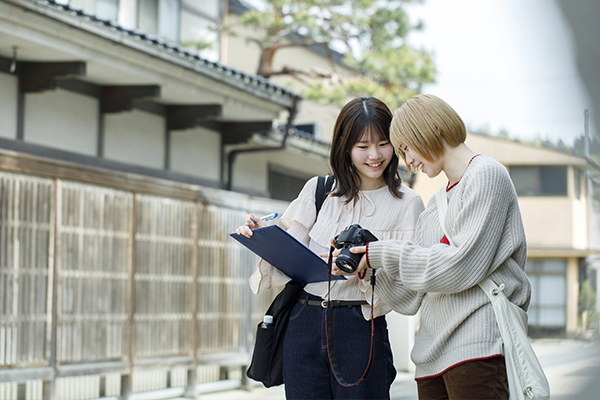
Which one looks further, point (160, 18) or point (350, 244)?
point (160, 18)

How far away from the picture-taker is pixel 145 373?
23.9 ft

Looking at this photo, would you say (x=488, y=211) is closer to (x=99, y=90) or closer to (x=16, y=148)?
(x=16, y=148)

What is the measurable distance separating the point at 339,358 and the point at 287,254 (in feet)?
1.34

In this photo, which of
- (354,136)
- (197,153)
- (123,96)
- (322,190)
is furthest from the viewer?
(197,153)

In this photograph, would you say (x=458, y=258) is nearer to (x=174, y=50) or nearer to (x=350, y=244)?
(x=350, y=244)

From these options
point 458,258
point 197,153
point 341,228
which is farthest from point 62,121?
point 458,258

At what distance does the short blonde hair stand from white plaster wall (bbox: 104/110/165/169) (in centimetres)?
585

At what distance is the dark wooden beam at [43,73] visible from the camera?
609cm

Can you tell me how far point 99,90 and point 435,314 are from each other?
6029 mm

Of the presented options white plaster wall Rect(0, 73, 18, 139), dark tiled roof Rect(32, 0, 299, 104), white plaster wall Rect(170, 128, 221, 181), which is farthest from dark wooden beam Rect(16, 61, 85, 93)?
white plaster wall Rect(170, 128, 221, 181)

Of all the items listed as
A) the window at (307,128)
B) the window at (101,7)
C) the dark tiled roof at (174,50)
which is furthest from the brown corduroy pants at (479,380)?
the window at (307,128)

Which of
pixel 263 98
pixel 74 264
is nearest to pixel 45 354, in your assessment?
pixel 74 264

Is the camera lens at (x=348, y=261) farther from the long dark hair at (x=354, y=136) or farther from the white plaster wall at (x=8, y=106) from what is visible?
the white plaster wall at (x=8, y=106)

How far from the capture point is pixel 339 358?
7.59ft
